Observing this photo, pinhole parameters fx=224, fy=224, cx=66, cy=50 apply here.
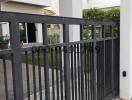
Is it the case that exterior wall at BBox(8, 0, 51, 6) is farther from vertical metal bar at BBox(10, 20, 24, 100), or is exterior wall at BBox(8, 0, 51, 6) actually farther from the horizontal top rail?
vertical metal bar at BBox(10, 20, 24, 100)

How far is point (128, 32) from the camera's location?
4434 mm

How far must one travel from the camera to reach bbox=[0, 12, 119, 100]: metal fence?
1958mm

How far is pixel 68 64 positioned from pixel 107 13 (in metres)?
13.6

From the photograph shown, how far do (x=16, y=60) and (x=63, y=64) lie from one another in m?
0.87

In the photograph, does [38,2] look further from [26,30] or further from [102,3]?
[26,30]

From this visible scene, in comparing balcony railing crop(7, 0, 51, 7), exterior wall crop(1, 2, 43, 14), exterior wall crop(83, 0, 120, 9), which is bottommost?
exterior wall crop(1, 2, 43, 14)

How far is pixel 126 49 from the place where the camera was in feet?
14.8

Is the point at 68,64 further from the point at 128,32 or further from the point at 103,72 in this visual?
the point at 128,32

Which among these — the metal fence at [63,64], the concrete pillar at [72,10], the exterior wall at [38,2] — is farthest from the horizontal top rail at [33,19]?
the exterior wall at [38,2]

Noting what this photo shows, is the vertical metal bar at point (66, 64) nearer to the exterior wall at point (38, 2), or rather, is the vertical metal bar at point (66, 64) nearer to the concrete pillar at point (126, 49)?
the concrete pillar at point (126, 49)

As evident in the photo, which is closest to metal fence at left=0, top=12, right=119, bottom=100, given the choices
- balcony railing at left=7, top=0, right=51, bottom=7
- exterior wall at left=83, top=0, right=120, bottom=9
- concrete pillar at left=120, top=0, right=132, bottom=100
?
concrete pillar at left=120, top=0, right=132, bottom=100

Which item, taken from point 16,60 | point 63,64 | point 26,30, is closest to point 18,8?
point 26,30

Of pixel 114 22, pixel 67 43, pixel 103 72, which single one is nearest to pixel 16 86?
pixel 67 43

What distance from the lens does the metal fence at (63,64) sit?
6.42 ft
